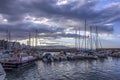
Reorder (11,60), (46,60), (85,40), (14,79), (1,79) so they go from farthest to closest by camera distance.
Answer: (85,40), (46,60), (11,60), (14,79), (1,79)

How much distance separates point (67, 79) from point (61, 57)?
46.7 m

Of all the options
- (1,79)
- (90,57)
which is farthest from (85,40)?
(1,79)

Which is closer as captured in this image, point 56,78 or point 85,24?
point 56,78

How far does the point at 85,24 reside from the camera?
9862 cm

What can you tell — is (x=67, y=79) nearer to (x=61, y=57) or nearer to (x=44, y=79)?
(x=44, y=79)

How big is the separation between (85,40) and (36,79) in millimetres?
75105

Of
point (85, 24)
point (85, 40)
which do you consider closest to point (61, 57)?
point (85, 24)

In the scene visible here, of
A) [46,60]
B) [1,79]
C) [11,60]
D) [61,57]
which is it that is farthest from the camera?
[61,57]

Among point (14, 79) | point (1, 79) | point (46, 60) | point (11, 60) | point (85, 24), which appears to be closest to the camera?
point (1, 79)

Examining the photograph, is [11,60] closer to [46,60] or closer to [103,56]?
[46,60]

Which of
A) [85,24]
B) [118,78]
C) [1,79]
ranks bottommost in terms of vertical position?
[118,78]

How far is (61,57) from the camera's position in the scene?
8462 cm

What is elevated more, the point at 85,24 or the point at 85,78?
the point at 85,24

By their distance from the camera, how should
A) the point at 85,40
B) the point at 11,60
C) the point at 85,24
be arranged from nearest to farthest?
1. the point at 11,60
2. the point at 85,24
3. the point at 85,40
